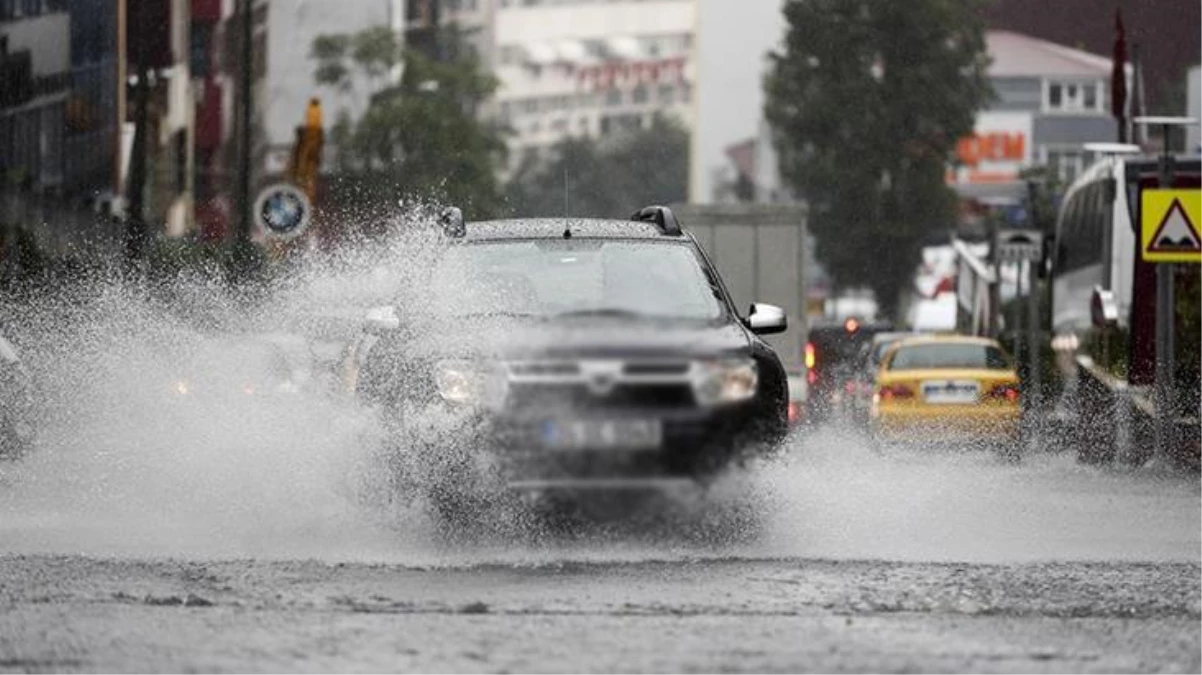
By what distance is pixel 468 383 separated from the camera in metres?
8.18

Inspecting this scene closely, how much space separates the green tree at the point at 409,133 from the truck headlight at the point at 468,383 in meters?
57.7

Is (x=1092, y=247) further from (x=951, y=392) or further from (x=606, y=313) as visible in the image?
(x=606, y=313)

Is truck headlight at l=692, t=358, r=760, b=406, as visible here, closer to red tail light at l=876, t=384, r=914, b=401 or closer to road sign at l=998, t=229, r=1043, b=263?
red tail light at l=876, t=384, r=914, b=401

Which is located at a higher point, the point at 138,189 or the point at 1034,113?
the point at 1034,113

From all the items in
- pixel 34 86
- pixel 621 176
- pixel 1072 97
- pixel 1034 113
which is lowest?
pixel 621 176

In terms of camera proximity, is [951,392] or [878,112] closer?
[951,392]

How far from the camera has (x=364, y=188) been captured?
2697 inches

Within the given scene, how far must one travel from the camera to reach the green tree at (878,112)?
8850 cm

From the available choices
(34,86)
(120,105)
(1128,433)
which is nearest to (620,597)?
(1128,433)

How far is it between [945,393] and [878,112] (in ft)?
193

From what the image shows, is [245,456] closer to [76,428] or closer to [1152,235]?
[76,428]

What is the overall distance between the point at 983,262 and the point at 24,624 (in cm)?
5249

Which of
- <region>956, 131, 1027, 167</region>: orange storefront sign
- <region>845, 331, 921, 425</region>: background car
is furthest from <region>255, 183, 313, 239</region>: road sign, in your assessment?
<region>956, 131, 1027, 167</region>: orange storefront sign

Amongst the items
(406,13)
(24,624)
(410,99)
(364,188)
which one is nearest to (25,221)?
(364,188)
